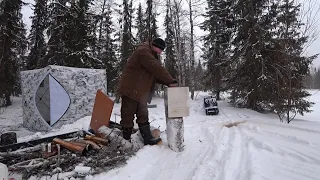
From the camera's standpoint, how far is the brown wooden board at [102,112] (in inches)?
179

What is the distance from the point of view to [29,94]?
9031 millimetres

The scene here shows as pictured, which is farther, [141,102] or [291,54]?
[291,54]

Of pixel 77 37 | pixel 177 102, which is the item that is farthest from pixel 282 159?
pixel 77 37

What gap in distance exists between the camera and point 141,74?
3945 mm

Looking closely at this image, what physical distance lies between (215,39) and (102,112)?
15215mm

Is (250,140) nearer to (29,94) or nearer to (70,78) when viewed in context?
(70,78)

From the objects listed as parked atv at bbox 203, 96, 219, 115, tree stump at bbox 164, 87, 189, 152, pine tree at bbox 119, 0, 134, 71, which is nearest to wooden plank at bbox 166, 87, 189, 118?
tree stump at bbox 164, 87, 189, 152

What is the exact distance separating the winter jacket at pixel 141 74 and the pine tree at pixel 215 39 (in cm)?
1250

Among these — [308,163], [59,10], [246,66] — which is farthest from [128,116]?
[59,10]

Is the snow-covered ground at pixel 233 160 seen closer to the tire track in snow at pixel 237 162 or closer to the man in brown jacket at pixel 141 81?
the tire track in snow at pixel 237 162

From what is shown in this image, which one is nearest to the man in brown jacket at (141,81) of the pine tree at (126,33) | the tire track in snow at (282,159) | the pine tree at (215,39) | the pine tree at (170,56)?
the tire track in snow at (282,159)

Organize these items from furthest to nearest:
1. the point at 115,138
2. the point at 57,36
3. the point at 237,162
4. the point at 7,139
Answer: the point at 57,36 < the point at 7,139 < the point at 115,138 < the point at 237,162

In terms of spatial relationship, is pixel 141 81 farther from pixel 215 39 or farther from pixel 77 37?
pixel 215 39

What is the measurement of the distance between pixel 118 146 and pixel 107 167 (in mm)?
699
